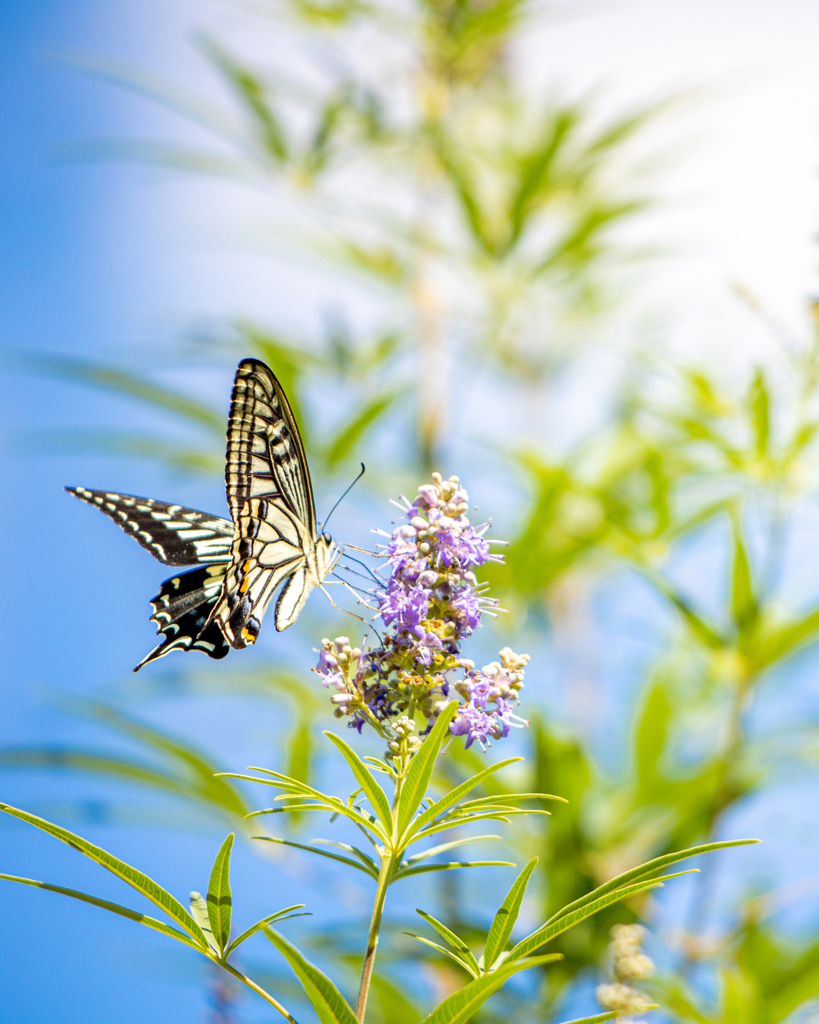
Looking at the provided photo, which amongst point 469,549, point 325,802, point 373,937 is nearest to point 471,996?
point 373,937

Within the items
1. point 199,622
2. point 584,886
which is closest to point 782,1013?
point 584,886

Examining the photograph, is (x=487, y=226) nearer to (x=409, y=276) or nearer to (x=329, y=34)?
(x=409, y=276)

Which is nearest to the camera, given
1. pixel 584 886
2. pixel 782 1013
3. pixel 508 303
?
pixel 782 1013

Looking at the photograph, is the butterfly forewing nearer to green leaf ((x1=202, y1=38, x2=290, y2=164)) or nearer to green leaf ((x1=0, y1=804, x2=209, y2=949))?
green leaf ((x1=0, y1=804, x2=209, y2=949))

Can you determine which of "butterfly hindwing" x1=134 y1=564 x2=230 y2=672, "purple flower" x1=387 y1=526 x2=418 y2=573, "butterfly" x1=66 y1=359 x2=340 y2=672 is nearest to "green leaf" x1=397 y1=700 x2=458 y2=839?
"purple flower" x1=387 y1=526 x2=418 y2=573

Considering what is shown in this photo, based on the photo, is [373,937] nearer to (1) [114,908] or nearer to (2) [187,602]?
(1) [114,908]
